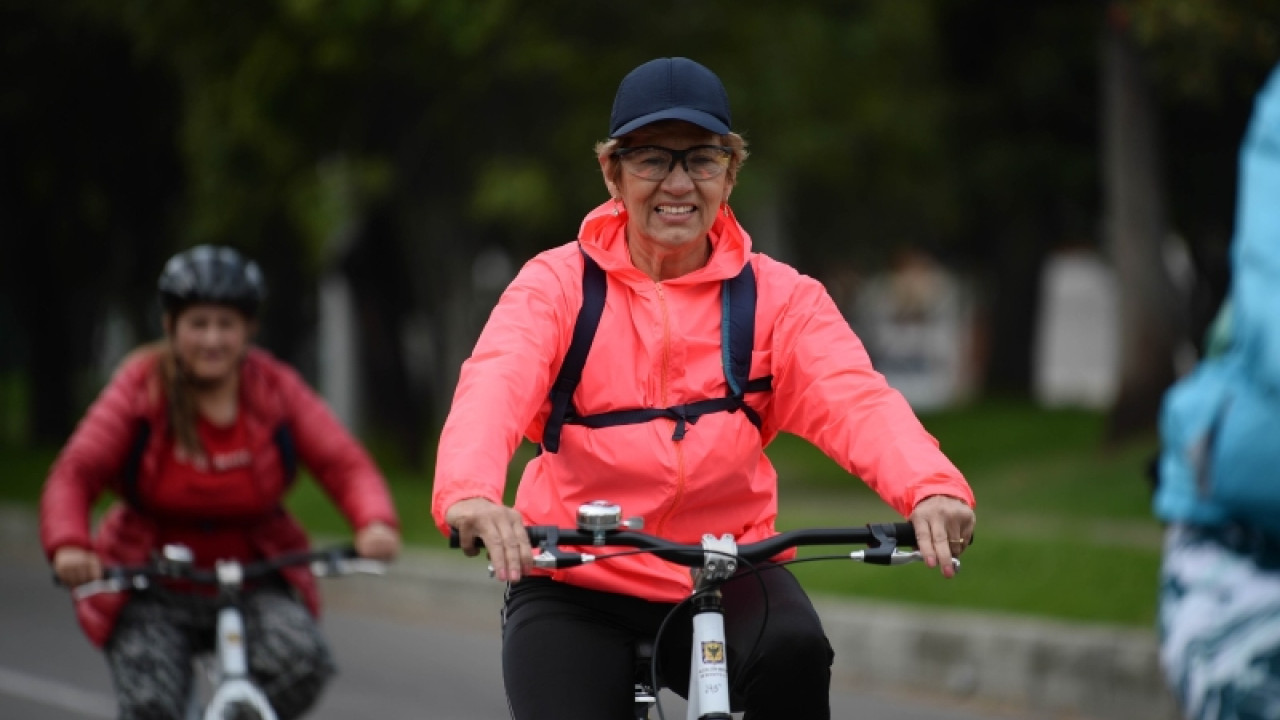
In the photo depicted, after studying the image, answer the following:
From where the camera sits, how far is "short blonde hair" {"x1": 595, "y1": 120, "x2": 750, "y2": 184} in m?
3.65

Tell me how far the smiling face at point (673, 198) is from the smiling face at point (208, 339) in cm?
217

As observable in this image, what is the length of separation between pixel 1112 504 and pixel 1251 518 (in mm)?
11277

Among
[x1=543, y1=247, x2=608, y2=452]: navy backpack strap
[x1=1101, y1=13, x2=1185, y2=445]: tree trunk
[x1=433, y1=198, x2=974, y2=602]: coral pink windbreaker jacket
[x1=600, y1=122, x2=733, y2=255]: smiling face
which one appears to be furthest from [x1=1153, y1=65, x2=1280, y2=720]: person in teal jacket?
[x1=1101, y1=13, x2=1185, y2=445]: tree trunk

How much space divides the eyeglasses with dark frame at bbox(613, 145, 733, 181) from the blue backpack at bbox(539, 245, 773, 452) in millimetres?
202

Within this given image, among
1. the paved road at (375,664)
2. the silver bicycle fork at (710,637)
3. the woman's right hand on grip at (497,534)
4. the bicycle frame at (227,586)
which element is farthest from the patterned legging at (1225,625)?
the paved road at (375,664)

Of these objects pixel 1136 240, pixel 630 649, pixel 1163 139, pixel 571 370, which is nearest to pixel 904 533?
pixel 630 649

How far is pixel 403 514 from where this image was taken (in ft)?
55.2

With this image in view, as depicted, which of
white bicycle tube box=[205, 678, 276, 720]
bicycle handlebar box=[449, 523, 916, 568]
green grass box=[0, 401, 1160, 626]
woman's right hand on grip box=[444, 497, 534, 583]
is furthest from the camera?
green grass box=[0, 401, 1160, 626]

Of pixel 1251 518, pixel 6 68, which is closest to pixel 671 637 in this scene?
pixel 1251 518

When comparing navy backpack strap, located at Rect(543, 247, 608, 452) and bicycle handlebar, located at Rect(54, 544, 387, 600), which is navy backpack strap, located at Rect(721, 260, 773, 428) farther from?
bicycle handlebar, located at Rect(54, 544, 387, 600)

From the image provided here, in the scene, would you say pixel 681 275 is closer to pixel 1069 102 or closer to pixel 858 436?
pixel 858 436

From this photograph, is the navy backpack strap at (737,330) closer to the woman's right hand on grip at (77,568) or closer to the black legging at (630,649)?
the black legging at (630,649)

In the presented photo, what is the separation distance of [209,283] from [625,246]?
2.14m

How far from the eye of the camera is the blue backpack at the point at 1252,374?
370cm
